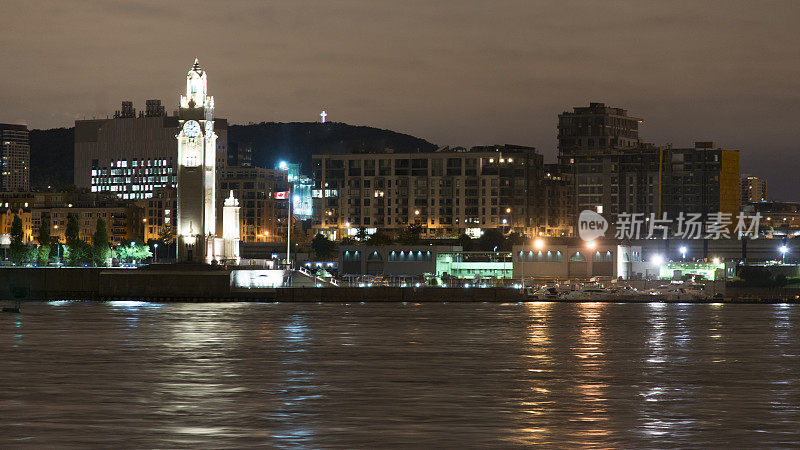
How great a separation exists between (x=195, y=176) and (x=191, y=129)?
231 inches

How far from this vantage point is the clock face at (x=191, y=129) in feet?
482

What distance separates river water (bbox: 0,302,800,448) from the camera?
32.8m

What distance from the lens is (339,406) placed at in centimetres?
3906

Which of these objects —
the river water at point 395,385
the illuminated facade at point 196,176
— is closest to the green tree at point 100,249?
the illuminated facade at point 196,176

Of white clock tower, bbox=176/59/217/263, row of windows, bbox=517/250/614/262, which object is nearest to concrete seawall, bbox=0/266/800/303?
white clock tower, bbox=176/59/217/263

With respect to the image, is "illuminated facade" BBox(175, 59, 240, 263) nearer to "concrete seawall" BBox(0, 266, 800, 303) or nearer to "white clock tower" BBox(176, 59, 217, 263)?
"white clock tower" BBox(176, 59, 217, 263)

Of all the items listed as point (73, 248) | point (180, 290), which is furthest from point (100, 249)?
point (180, 290)

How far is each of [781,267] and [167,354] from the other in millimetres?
130276

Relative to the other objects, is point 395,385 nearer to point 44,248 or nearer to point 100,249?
point 100,249

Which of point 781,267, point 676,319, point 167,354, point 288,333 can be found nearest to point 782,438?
point 167,354

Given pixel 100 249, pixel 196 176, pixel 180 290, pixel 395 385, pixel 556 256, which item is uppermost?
pixel 196 176

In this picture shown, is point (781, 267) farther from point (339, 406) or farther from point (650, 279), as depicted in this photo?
point (339, 406)

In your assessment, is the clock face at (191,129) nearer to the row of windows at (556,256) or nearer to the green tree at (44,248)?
the green tree at (44,248)

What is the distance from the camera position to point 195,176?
147 m
